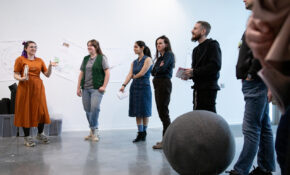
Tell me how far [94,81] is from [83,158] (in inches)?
51.6

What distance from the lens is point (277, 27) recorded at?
0.86 metres

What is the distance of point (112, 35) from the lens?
5.48m

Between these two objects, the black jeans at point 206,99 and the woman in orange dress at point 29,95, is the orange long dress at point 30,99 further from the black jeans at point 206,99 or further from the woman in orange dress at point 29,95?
the black jeans at point 206,99

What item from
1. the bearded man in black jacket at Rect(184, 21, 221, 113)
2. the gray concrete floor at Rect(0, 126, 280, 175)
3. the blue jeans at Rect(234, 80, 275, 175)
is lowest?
the gray concrete floor at Rect(0, 126, 280, 175)

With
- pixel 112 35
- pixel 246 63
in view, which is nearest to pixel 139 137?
pixel 112 35

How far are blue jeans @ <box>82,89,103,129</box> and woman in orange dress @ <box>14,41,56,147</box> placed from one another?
1.90 ft

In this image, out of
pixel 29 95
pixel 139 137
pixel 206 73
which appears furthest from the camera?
pixel 139 137

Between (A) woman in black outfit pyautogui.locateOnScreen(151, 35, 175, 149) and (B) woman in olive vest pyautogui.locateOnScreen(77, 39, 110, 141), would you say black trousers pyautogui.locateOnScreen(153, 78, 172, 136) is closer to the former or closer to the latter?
(A) woman in black outfit pyautogui.locateOnScreen(151, 35, 175, 149)

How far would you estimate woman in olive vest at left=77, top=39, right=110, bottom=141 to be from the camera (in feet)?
13.5

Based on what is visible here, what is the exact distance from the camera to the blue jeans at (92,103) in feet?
13.4

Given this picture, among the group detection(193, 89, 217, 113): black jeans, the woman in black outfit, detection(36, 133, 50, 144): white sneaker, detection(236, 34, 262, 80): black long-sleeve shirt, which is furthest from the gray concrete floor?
detection(236, 34, 262, 80): black long-sleeve shirt

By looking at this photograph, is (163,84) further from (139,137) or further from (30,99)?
(30,99)

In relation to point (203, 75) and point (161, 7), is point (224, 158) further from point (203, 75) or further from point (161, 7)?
point (161, 7)

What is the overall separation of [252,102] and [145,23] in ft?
12.5
